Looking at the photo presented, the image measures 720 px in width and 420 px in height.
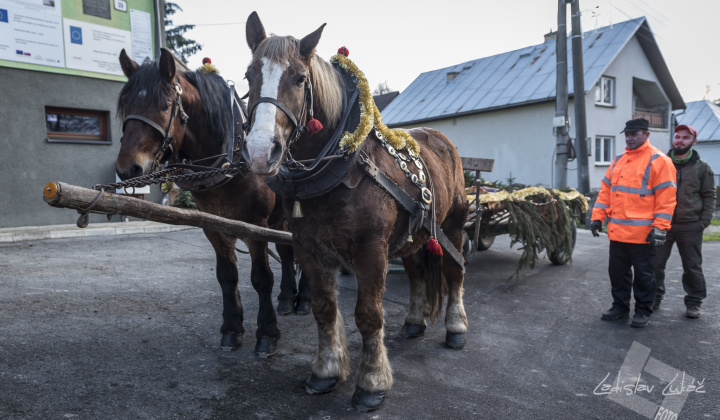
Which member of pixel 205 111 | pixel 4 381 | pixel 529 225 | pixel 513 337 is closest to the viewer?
pixel 4 381

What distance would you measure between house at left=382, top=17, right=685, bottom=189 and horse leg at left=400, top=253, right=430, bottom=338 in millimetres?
14615

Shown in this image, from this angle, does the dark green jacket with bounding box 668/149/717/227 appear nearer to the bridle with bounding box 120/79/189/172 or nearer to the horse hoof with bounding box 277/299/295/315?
the horse hoof with bounding box 277/299/295/315

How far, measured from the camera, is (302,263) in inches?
114

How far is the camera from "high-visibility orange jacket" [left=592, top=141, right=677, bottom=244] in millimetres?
4211

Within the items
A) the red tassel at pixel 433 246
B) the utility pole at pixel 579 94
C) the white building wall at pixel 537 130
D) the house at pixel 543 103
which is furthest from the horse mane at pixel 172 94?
the white building wall at pixel 537 130

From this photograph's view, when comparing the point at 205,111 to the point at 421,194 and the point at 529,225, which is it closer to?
the point at 421,194

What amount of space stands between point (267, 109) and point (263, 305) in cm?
180

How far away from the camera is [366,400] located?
2.69 m

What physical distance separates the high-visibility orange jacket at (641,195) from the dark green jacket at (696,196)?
1.90 ft

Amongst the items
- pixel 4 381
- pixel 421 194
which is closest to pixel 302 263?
pixel 421 194

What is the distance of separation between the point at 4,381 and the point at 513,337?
11.9 feet

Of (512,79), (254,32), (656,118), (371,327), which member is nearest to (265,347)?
(371,327)

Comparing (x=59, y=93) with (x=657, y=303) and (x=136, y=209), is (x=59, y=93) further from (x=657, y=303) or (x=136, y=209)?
(x=657, y=303)

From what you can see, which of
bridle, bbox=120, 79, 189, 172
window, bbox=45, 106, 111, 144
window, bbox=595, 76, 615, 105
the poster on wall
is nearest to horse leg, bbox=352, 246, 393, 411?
bridle, bbox=120, 79, 189, 172
